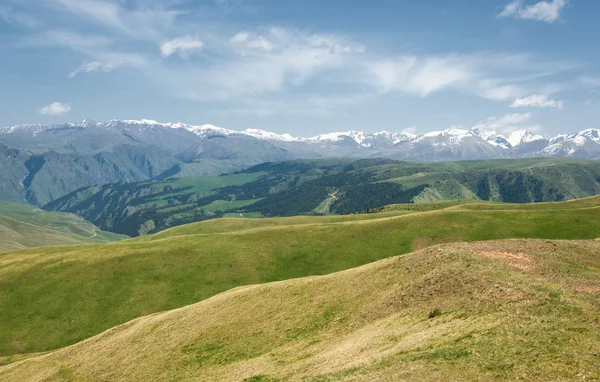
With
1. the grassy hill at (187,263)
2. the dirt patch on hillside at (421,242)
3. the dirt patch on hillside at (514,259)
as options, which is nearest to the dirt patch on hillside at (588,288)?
the dirt patch on hillside at (514,259)

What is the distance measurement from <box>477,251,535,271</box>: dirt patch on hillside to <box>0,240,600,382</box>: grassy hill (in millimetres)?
282

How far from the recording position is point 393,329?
125 ft

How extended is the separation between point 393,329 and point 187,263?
87513 mm

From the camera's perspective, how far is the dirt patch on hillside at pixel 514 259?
153ft

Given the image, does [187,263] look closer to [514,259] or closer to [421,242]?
[421,242]

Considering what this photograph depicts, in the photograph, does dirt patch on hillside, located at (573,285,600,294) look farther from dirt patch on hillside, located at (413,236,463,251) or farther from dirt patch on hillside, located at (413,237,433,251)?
dirt patch on hillside, located at (413,236,463,251)

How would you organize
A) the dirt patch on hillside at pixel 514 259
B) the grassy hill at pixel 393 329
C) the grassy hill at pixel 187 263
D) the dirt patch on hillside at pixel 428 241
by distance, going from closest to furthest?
the grassy hill at pixel 393 329 → the dirt patch on hillside at pixel 514 259 → the grassy hill at pixel 187 263 → the dirt patch on hillside at pixel 428 241

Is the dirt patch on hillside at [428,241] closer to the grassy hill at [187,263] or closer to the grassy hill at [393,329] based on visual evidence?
the grassy hill at [187,263]

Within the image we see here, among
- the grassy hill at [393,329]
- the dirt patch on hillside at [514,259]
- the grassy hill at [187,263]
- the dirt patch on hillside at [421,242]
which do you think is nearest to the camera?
the grassy hill at [393,329]

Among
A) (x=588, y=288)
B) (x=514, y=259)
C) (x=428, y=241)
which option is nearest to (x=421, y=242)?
(x=428, y=241)

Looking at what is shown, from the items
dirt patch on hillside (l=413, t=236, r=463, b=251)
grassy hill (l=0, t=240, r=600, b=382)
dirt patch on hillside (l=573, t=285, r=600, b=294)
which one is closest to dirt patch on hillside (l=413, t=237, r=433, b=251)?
dirt patch on hillside (l=413, t=236, r=463, b=251)

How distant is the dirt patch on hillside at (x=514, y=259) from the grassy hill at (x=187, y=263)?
6369 centimetres

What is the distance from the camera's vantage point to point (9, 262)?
406ft

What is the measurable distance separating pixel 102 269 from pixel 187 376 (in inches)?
3148
